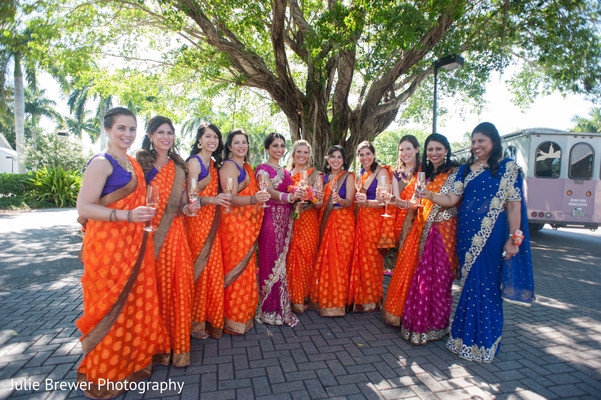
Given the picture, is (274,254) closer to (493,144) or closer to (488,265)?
(488,265)

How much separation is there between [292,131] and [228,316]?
21.3 ft

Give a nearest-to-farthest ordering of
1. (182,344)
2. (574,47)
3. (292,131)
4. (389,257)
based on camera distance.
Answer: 1. (182,344)
2. (389,257)
3. (574,47)
4. (292,131)

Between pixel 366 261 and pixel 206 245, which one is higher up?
pixel 206 245

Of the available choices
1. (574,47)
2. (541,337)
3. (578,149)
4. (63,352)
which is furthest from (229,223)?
(578,149)

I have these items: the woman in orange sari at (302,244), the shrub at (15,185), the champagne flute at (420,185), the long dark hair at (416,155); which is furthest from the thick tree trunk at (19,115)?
the champagne flute at (420,185)

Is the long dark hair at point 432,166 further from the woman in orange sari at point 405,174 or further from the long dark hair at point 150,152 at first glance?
the long dark hair at point 150,152

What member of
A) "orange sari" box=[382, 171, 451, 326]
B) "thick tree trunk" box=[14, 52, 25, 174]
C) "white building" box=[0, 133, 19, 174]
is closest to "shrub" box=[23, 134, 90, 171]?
"thick tree trunk" box=[14, 52, 25, 174]

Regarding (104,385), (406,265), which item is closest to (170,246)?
(104,385)

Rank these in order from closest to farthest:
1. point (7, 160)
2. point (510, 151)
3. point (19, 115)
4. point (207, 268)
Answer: point (207, 268)
point (510, 151)
point (19, 115)
point (7, 160)

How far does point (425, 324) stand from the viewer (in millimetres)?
3256

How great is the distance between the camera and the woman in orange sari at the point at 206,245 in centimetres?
316

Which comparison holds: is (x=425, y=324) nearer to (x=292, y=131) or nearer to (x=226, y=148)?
(x=226, y=148)

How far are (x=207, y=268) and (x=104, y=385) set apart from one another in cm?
117

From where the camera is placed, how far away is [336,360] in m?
2.93
